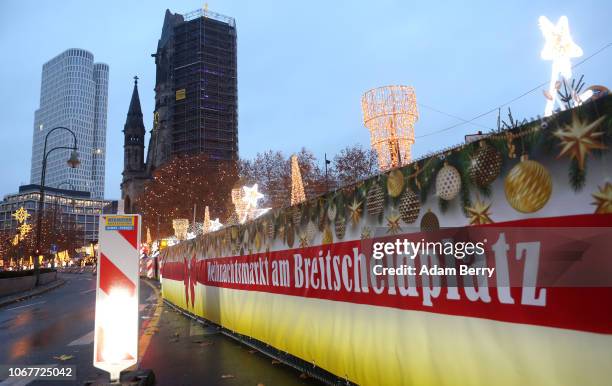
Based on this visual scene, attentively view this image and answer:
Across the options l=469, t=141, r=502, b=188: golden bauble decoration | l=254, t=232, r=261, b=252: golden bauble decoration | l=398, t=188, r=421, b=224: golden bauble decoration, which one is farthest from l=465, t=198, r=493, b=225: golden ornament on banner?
l=254, t=232, r=261, b=252: golden bauble decoration

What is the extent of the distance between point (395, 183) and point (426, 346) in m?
1.48

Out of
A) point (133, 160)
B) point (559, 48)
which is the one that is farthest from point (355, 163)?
point (133, 160)

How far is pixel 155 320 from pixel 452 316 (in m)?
10.8

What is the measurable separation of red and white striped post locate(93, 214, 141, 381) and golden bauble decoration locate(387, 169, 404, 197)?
3161 millimetres

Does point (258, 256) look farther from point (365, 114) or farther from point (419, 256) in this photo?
point (365, 114)

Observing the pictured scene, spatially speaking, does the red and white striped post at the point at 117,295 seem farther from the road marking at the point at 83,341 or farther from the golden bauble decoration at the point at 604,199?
the golden bauble decoration at the point at 604,199

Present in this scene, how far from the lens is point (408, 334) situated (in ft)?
13.1

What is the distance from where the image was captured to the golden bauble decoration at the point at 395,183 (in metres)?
4.22

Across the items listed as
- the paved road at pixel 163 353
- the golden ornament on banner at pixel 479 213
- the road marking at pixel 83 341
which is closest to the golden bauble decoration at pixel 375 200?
the golden ornament on banner at pixel 479 213

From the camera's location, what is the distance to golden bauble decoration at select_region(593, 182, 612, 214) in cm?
252

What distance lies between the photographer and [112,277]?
17.6ft

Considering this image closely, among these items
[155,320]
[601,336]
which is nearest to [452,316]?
[601,336]

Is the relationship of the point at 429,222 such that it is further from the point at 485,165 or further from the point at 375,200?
the point at 375,200

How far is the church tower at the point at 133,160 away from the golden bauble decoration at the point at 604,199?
10695cm
